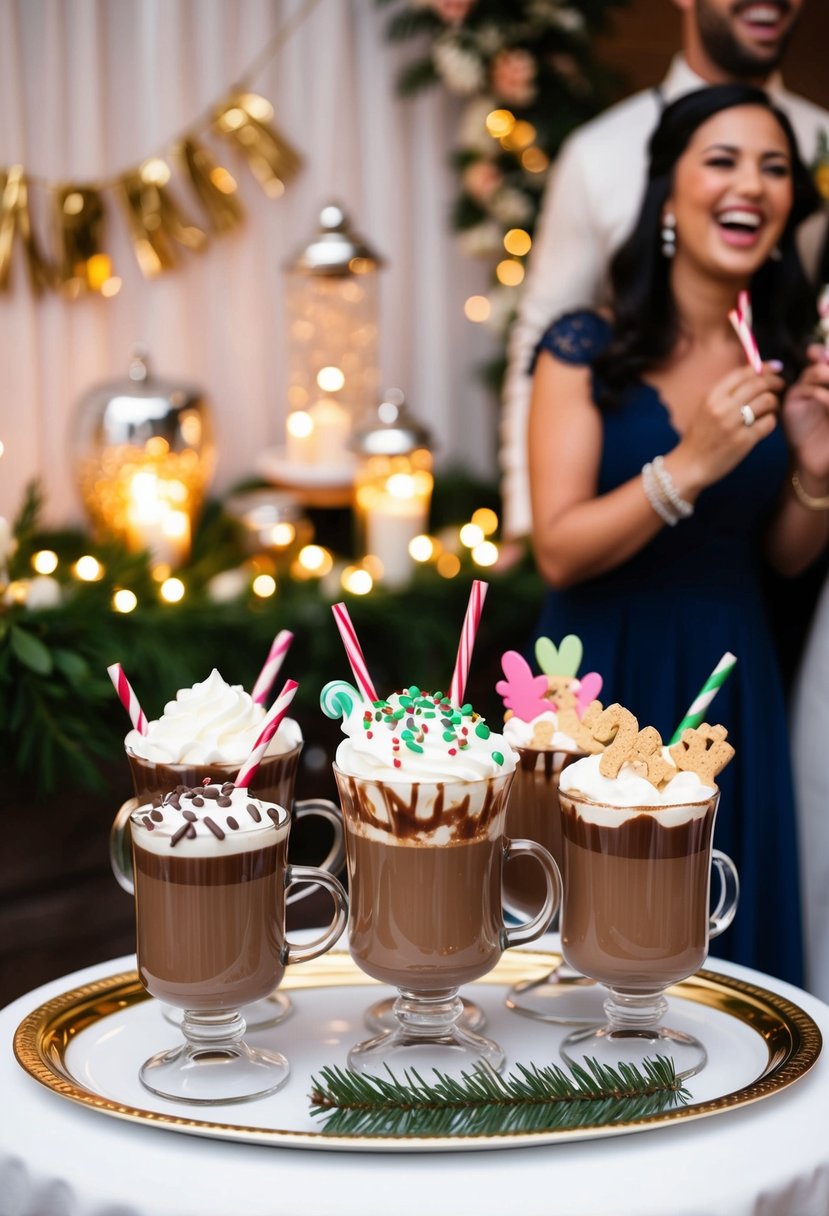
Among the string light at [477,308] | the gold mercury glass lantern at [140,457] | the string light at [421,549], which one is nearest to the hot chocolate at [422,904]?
the gold mercury glass lantern at [140,457]

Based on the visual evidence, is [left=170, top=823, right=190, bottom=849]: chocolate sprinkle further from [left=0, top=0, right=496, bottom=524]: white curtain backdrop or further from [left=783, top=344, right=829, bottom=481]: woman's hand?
[left=0, top=0, right=496, bottom=524]: white curtain backdrop

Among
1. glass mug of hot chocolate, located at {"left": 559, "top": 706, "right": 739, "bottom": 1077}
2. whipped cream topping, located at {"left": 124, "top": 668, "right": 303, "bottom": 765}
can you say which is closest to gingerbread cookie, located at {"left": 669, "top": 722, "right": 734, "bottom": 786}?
glass mug of hot chocolate, located at {"left": 559, "top": 706, "right": 739, "bottom": 1077}

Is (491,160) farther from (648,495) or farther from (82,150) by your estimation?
(648,495)

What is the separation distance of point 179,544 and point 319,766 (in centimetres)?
51

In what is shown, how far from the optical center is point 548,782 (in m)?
1.34

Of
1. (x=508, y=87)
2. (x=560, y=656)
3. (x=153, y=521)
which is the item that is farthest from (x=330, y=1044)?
(x=508, y=87)

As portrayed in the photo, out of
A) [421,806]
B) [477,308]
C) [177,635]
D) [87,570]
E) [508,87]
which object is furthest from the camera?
[477,308]

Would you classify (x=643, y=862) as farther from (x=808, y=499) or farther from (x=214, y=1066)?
(x=808, y=499)

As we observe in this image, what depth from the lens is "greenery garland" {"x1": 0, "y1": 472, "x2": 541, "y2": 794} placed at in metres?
2.17

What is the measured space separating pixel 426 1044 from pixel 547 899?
16 centimetres

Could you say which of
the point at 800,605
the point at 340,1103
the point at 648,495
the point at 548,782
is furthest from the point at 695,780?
the point at 800,605

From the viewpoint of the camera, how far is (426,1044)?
1.23 meters

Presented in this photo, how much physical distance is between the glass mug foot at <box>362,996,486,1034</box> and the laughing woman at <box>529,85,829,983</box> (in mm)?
784

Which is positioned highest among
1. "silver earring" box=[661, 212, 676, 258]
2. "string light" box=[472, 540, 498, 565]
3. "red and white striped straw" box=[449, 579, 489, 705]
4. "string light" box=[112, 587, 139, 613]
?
"silver earring" box=[661, 212, 676, 258]
